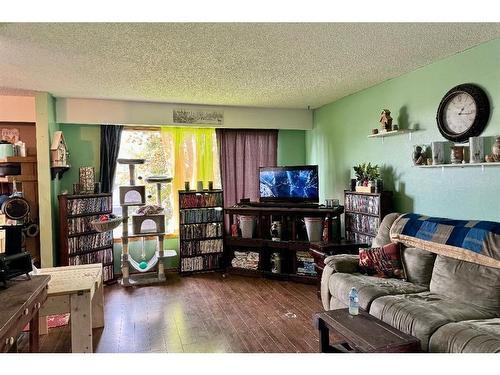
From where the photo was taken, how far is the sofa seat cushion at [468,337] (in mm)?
1960

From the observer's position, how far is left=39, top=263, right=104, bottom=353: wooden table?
2.66 metres

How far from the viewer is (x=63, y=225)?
4.46 metres

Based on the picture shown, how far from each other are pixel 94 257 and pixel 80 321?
7.37 ft

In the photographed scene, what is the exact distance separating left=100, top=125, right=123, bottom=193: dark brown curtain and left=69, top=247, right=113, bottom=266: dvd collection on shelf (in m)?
0.89

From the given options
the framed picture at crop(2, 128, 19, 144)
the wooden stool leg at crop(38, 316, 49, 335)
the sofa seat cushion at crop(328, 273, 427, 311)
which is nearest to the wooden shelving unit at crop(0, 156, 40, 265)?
the framed picture at crop(2, 128, 19, 144)

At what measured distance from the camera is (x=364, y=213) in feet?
13.8

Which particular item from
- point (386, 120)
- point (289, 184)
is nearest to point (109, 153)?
point (289, 184)

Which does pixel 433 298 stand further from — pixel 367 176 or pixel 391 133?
pixel 391 133

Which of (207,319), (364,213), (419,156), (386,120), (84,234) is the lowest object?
(207,319)

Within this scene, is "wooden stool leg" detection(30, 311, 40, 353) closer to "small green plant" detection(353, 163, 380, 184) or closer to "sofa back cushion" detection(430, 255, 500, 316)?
"sofa back cushion" detection(430, 255, 500, 316)

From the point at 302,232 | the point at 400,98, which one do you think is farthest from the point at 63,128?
the point at 400,98
